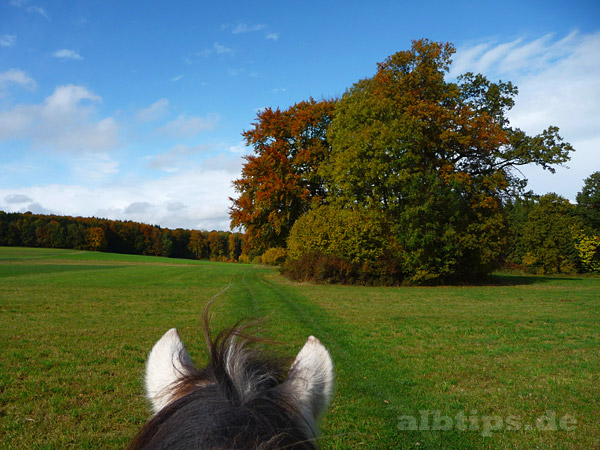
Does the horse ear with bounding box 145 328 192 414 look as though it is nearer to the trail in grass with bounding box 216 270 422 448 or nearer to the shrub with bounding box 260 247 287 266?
the trail in grass with bounding box 216 270 422 448

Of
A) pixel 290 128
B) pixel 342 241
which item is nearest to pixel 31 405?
pixel 342 241

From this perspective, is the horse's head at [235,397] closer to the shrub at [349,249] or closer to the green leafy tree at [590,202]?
the shrub at [349,249]

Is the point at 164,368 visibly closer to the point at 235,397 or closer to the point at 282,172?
the point at 235,397

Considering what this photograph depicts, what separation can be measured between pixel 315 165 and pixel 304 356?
22.6 m

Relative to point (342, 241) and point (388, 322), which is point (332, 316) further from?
point (342, 241)

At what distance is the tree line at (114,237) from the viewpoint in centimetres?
6291

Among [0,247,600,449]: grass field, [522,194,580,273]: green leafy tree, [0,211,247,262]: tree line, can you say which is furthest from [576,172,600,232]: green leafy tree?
[0,211,247,262]: tree line

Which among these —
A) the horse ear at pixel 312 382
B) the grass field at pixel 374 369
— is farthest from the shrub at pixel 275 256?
the horse ear at pixel 312 382

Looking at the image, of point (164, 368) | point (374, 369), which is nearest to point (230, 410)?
point (164, 368)

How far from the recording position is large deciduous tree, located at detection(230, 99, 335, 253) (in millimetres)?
22906

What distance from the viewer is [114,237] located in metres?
73.5

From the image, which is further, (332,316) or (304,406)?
(332,316)

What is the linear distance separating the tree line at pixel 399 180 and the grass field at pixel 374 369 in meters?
7.11

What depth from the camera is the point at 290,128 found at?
24.3 metres
